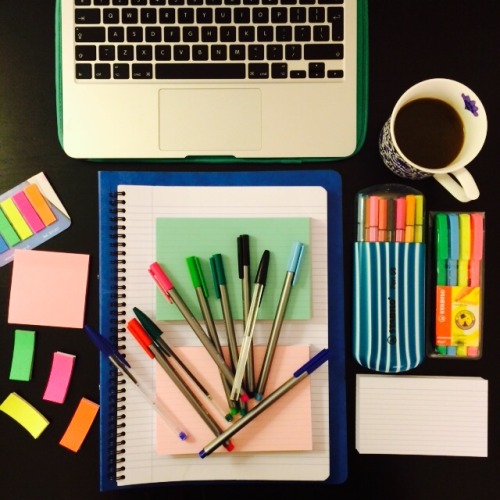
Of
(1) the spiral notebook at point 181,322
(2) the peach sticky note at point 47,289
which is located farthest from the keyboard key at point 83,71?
(2) the peach sticky note at point 47,289

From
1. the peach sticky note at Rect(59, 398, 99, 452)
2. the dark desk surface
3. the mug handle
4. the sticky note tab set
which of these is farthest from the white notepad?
the sticky note tab set

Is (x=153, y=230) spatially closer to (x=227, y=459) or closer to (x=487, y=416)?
(x=227, y=459)

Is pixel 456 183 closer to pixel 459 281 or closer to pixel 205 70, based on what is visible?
pixel 459 281

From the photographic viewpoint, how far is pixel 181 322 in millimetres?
565

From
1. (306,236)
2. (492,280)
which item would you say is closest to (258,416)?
(306,236)

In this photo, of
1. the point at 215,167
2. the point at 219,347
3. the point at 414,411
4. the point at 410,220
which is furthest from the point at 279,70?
the point at 414,411

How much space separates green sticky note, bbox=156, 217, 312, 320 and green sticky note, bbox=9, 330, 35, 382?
0.55 feet

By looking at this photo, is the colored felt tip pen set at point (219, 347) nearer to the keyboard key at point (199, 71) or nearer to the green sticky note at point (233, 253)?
the green sticky note at point (233, 253)

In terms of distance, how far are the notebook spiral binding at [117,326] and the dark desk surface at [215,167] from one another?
25 mm

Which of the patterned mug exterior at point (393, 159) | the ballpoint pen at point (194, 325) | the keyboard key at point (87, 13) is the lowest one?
the ballpoint pen at point (194, 325)

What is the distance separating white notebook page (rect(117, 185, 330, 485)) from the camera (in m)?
0.56

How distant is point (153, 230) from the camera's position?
57 cm

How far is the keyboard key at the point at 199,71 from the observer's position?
0.54 meters

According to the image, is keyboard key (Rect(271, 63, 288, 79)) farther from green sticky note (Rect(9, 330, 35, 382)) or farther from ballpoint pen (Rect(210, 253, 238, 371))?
green sticky note (Rect(9, 330, 35, 382))
